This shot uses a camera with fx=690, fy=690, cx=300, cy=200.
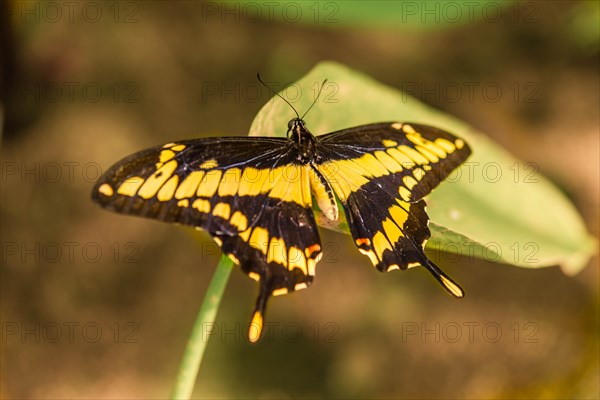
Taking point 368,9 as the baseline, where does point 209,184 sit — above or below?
below

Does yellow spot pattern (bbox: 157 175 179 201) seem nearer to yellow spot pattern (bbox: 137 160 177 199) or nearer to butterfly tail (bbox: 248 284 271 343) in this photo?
yellow spot pattern (bbox: 137 160 177 199)

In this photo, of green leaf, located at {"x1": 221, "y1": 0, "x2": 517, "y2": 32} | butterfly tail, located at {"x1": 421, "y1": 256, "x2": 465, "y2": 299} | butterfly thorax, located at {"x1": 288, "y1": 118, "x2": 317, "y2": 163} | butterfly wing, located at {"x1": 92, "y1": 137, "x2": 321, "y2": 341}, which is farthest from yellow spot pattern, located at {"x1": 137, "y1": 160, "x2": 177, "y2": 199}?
green leaf, located at {"x1": 221, "y1": 0, "x2": 517, "y2": 32}

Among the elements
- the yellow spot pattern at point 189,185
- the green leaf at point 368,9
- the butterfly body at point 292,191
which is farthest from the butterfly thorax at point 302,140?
the green leaf at point 368,9

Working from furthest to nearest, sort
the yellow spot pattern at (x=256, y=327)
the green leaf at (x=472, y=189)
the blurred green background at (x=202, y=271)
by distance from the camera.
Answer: the blurred green background at (x=202, y=271) → the green leaf at (x=472, y=189) → the yellow spot pattern at (x=256, y=327)

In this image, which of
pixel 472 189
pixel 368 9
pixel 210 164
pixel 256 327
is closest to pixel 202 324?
pixel 256 327

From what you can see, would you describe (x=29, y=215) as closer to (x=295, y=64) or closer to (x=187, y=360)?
(x=295, y=64)

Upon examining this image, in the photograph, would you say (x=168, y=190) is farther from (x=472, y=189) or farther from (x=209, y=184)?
(x=472, y=189)

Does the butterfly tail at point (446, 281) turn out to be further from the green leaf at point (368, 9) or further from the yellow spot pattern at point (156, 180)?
the green leaf at point (368, 9)
